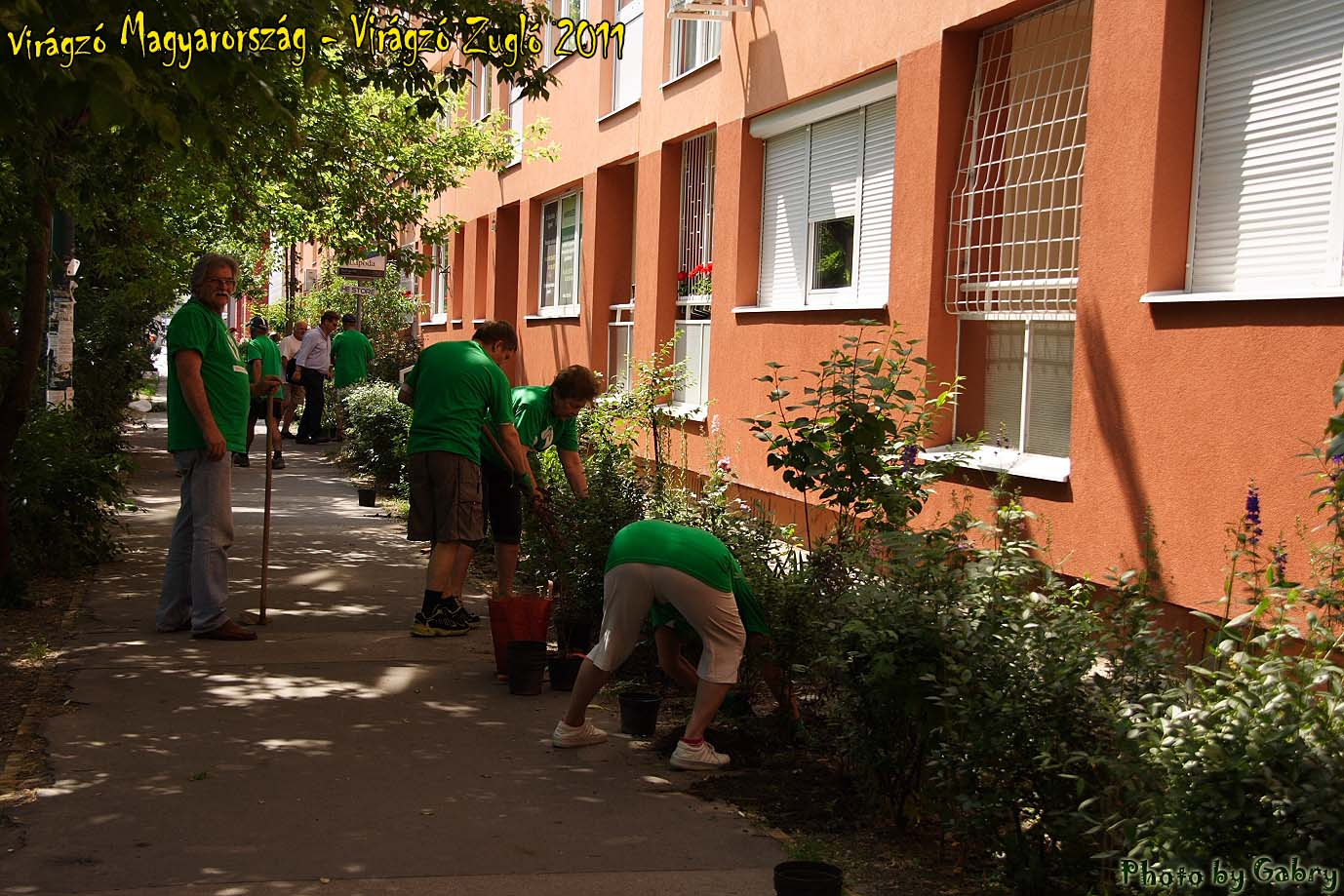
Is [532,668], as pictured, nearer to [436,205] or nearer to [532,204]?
[532,204]

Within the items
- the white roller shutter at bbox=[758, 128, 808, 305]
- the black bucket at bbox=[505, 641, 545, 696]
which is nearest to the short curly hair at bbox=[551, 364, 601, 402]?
the black bucket at bbox=[505, 641, 545, 696]

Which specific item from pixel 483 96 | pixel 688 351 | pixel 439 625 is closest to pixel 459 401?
pixel 439 625

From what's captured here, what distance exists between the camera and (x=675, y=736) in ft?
19.6

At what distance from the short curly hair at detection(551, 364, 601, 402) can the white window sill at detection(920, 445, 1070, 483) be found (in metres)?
1.87

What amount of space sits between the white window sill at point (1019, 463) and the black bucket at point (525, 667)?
8.00 feet

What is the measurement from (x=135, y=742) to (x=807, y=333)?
22.1 feet

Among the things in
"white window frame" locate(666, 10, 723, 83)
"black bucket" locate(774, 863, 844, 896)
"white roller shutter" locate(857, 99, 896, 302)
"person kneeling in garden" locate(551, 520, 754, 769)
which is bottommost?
"black bucket" locate(774, 863, 844, 896)

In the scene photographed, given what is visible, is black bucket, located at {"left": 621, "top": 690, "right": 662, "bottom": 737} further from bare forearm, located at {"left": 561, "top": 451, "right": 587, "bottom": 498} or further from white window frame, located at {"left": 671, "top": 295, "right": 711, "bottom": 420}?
white window frame, located at {"left": 671, "top": 295, "right": 711, "bottom": 420}

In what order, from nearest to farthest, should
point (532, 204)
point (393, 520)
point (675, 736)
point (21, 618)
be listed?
point (675, 736) < point (21, 618) < point (393, 520) < point (532, 204)

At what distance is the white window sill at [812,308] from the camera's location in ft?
33.4

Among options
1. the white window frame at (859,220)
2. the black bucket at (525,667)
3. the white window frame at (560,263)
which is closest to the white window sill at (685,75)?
the white window frame at (859,220)

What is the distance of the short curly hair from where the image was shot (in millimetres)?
7828

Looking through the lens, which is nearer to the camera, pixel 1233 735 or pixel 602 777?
pixel 1233 735

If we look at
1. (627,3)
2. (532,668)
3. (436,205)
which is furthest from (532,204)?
(532,668)
